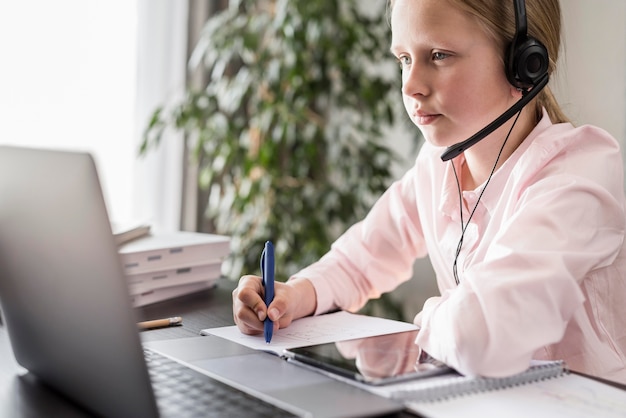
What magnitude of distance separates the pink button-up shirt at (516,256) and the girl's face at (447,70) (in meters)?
0.09

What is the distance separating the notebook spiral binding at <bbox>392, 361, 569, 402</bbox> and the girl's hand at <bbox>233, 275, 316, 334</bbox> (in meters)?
0.29

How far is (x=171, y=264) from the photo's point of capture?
1.20 meters

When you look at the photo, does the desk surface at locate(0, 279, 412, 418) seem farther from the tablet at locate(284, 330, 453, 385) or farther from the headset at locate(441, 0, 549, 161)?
the headset at locate(441, 0, 549, 161)

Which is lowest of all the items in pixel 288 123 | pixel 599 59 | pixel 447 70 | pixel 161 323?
pixel 161 323

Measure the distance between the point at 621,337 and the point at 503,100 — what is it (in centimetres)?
34

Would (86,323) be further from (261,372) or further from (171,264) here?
(171,264)

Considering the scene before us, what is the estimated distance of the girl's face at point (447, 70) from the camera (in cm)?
93

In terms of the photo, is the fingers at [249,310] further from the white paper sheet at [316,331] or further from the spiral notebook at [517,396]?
the spiral notebook at [517,396]

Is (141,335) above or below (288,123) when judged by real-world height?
below

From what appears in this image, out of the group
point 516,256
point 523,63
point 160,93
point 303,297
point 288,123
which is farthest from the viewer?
point 160,93

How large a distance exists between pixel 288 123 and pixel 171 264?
1.10 m

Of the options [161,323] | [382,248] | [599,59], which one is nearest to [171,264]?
[161,323]

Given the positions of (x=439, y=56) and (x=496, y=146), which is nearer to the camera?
(x=439, y=56)

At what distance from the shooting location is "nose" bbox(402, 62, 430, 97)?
94 centimetres
